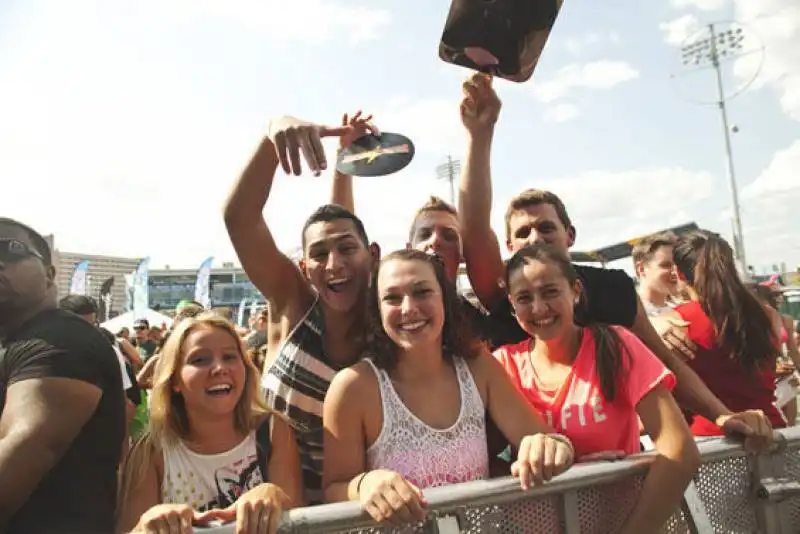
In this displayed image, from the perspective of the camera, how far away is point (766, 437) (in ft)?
6.53

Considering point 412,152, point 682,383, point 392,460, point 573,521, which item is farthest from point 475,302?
point 573,521

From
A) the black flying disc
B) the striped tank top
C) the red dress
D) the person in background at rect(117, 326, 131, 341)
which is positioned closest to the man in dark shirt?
the striped tank top

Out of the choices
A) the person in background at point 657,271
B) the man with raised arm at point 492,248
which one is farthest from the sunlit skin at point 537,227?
the person in background at point 657,271

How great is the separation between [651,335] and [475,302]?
760 mm

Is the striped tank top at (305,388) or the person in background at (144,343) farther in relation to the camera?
the person in background at (144,343)

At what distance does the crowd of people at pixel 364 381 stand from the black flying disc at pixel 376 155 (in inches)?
2.7

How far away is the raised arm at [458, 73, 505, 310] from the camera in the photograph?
8.49 ft

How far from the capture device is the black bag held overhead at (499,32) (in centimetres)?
201

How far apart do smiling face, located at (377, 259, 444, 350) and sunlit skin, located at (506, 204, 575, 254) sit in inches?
30.6

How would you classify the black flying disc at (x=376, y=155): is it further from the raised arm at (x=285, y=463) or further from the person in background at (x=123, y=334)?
the person in background at (x=123, y=334)

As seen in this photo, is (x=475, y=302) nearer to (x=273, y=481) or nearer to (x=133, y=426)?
(x=273, y=481)

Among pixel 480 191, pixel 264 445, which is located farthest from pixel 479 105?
pixel 264 445

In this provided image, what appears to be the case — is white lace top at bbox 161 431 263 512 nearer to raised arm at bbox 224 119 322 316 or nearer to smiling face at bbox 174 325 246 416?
smiling face at bbox 174 325 246 416

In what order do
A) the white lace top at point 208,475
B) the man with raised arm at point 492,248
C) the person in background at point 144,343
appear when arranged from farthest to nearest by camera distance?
the person in background at point 144,343 → the man with raised arm at point 492,248 → the white lace top at point 208,475
